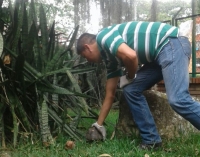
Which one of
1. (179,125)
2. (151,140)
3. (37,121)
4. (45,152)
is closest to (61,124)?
(37,121)

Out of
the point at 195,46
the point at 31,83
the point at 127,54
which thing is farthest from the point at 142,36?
the point at 195,46

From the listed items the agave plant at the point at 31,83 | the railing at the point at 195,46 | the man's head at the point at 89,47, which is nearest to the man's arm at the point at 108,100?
the agave plant at the point at 31,83

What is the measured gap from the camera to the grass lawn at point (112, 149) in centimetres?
294

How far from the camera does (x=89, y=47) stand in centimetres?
330

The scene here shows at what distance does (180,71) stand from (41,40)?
69.7 inches

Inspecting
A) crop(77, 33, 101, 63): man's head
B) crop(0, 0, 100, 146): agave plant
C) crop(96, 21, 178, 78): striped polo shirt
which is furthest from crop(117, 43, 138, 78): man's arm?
crop(0, 0, 100, 146): agave plant

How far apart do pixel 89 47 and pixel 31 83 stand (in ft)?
2.61

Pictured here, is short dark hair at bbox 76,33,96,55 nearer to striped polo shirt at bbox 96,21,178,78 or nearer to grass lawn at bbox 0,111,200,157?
striped polo shirt at bbox 96,21,178,78

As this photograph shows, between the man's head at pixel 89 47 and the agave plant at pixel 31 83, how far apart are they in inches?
17.0

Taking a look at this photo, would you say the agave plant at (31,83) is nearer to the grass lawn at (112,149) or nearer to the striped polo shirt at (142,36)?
the grass lawn at (112,149)

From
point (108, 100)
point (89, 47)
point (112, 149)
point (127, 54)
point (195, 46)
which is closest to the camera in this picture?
point (127, 54)

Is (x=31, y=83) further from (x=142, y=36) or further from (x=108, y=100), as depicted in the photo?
(x=142, y=36)

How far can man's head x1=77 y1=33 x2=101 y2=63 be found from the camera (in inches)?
130

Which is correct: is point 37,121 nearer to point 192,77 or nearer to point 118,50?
point 118,50
